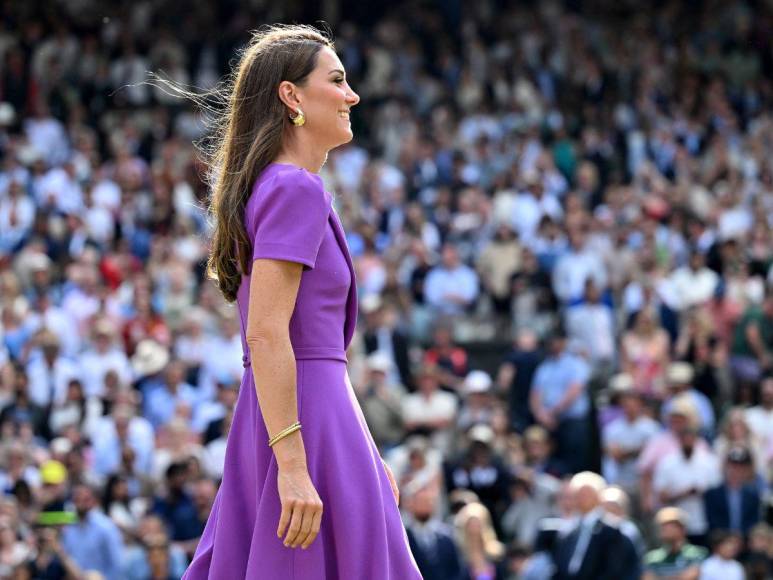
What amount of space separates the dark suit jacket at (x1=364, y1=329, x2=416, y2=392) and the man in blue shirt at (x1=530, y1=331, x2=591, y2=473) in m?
1.17

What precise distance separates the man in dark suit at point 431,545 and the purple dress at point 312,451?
6395 millimetres

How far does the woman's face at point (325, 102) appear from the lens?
3951 mm

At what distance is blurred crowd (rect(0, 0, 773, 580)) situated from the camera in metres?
11.6

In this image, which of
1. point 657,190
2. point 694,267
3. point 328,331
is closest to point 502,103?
point 657,190

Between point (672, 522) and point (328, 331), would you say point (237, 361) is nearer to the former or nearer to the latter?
point (672, 522)

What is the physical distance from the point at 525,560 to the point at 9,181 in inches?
328

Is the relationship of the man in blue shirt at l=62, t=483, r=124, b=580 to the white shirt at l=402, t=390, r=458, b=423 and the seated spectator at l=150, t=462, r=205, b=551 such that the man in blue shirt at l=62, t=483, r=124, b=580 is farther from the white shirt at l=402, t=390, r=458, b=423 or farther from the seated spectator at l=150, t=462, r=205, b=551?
the white shirt at l=402, t=390, r=458, b=423

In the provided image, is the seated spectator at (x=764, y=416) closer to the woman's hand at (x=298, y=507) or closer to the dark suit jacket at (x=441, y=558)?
the dark suit jacket at (x=441, y=558)

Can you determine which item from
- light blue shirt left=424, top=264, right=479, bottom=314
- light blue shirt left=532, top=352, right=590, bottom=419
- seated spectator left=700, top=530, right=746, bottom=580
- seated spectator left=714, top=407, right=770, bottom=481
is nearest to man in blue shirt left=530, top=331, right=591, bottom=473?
light blue shirt left=532, top=352, right=590, bottom=419

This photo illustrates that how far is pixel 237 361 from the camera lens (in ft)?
46.0

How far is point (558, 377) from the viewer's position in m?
14.1

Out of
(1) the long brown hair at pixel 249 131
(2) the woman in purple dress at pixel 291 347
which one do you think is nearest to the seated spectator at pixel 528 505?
(2) the woman in purple dress at pixel 291 347

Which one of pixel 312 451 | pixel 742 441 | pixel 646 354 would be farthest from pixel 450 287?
pixel 312 451

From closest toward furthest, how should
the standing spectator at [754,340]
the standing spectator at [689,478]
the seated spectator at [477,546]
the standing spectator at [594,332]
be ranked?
the seated spectator at [477,546] → the standing spectator at [689,478] → the standing spectator at [754,340] → the standing spectator at [594,332]
